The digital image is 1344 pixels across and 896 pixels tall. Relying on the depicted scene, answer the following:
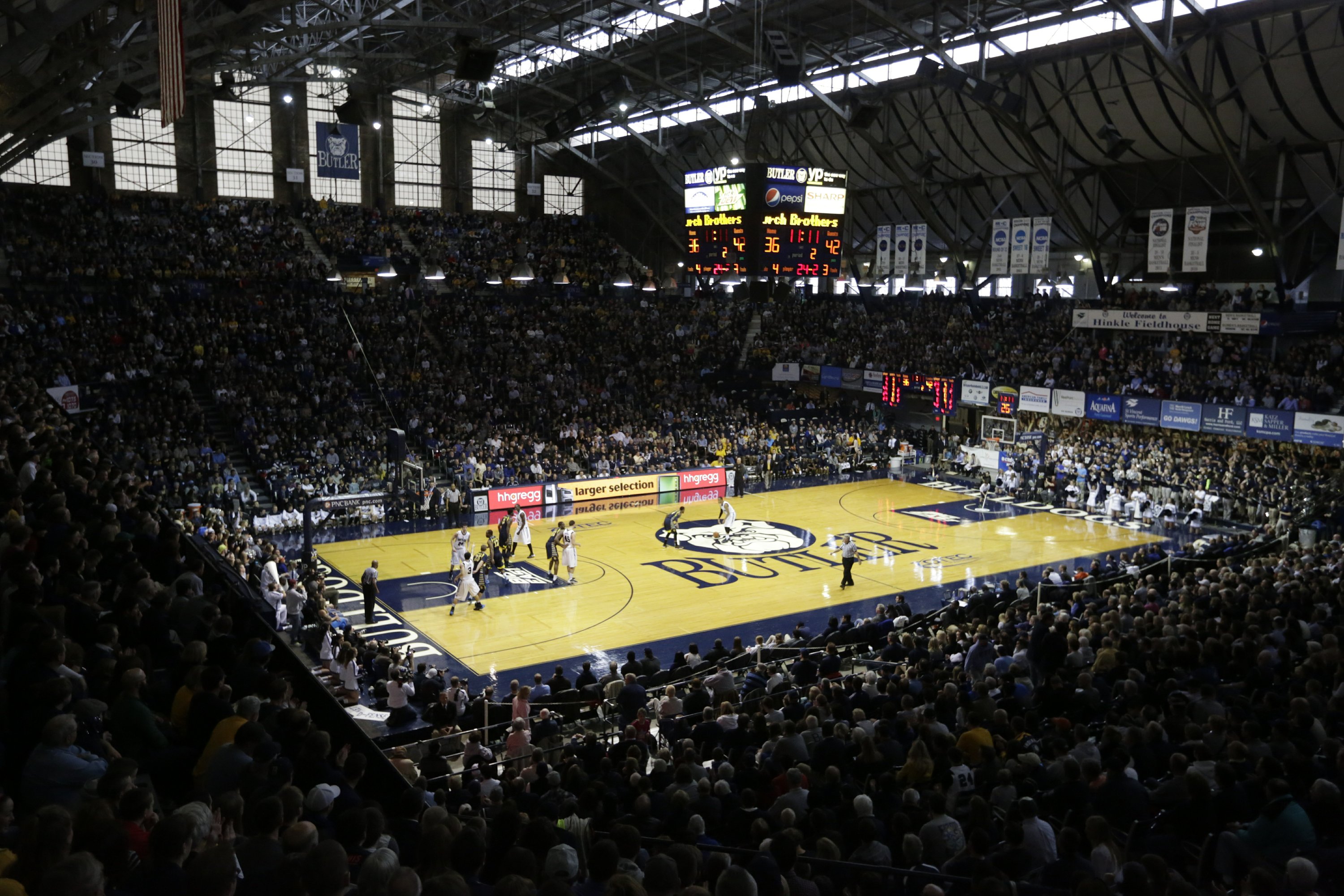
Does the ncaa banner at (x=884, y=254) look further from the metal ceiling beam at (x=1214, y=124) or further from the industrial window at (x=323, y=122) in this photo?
the industrial window at (x=323, y=122)

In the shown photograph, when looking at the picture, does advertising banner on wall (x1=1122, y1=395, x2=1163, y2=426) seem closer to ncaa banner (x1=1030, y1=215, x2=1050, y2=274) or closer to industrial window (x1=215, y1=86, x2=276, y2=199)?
ncaa banner (x1=1030, y1=215, x2=1050, y2=274)

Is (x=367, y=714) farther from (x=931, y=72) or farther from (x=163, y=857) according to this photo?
(x=931, y=72)

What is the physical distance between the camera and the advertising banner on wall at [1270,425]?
104ft

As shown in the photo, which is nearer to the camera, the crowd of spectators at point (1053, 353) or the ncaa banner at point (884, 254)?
the crowd of spectators at point (1053, 353)

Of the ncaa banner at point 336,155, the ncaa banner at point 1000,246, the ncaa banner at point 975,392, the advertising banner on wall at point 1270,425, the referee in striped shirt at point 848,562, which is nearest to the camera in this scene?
the referee in striped shirt at point 848,562

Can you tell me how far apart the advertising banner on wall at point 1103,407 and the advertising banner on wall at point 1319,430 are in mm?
5964

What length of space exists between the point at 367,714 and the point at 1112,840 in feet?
35.7

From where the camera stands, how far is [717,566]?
26.1 metres

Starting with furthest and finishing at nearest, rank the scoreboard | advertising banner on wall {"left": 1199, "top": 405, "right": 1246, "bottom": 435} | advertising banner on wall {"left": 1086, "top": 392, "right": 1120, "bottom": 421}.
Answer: advertising banner on wall {"left": 1086, "top": 392, "right": 1120, "bottom": 421} → advertising banner on wall {"left": 1199, "top": 405, "right": 1246, "bottom": 435} → the scoreboard

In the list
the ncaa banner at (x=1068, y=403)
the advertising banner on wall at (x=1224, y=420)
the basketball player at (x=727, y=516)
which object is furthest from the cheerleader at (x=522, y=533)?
the advertising banner on wall at (x=1224, y=420)

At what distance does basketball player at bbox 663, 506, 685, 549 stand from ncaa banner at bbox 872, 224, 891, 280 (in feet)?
59.0

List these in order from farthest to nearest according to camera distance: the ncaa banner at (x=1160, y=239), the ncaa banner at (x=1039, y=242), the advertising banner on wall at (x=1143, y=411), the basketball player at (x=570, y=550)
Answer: the ncaa banner at (x=1039, y=242), the advertising banner on wall at (x=1143, y=411), the ncaa banner at (x=1160, y=239), the basketball player at (x=570, y=550)

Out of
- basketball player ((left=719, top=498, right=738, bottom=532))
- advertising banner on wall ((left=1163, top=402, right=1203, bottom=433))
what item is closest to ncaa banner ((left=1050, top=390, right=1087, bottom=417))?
advertising banner on wall ((left=1163, top=402, right=1203, bottom=433))

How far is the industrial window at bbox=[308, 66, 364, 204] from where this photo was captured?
47688mm
